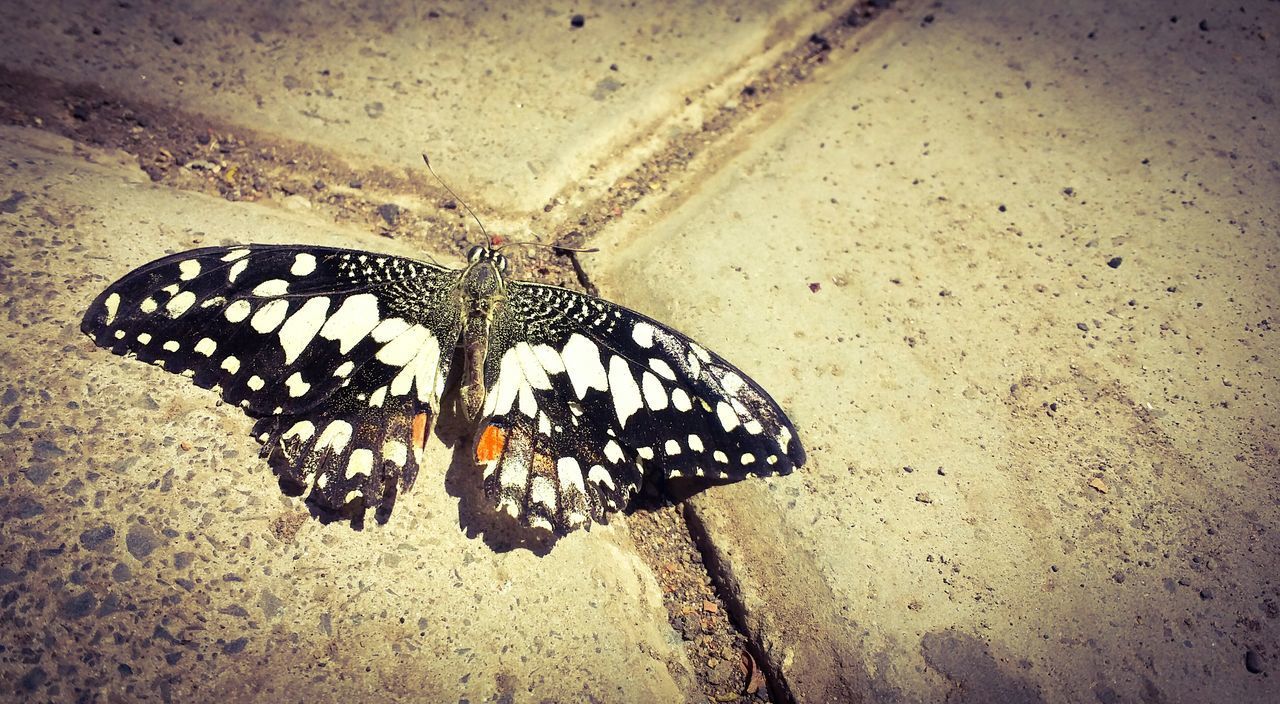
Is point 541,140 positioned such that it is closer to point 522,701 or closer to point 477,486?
point 477,486

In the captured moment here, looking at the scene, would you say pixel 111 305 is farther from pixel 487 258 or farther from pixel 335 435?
pixel 487 258

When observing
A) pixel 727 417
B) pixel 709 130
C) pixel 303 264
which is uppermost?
pixel 709 130

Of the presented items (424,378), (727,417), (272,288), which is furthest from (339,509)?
(727,417)

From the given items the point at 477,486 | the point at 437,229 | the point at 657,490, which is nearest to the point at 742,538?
the point at 657,490

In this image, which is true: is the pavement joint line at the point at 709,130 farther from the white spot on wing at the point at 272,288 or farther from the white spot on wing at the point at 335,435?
the white spot on wing at the point at 335,435

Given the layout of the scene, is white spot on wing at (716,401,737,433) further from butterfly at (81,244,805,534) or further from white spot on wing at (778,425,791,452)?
white spot on wing at (778,425,791,452)

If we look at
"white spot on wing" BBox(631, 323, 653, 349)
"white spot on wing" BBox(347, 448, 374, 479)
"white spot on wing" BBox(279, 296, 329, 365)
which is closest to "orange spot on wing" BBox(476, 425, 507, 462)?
"white spot on wing" BBox(347, 448, 374, 479)
